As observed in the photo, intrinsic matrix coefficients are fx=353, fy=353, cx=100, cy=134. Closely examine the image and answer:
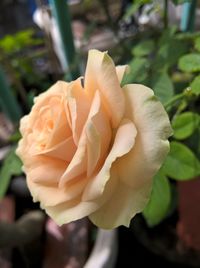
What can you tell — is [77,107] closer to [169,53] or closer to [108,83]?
[108,83]

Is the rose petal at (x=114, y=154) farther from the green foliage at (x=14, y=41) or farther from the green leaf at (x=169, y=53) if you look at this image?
the green foliage at (x=14, y=41)

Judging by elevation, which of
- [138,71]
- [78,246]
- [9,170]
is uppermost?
[138,71]

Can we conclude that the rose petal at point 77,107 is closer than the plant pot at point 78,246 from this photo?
Yes

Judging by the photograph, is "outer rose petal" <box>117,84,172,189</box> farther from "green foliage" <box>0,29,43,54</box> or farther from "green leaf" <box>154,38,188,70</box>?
"green foliage" <box>0,29,43,54</box>

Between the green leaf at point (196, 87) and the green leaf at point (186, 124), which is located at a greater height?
the green leaf at point (196, 87)

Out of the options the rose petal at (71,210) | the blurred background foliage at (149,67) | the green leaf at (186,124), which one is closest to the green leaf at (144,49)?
the blurred background foliage at (149,67)

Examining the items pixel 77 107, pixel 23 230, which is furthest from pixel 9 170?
pixel 77 107

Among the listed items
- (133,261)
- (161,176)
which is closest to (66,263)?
(133,261)
